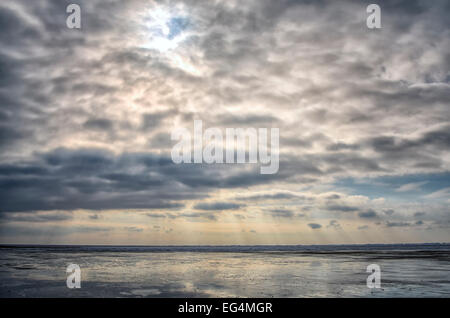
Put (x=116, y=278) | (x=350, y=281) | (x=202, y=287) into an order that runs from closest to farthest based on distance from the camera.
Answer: (x=202, y=287)
(x=350, y=281)
(x=116, y=278)

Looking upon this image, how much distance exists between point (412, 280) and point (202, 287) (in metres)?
17.7

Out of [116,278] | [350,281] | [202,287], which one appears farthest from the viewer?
[116,278]

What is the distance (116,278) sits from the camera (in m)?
30.4
